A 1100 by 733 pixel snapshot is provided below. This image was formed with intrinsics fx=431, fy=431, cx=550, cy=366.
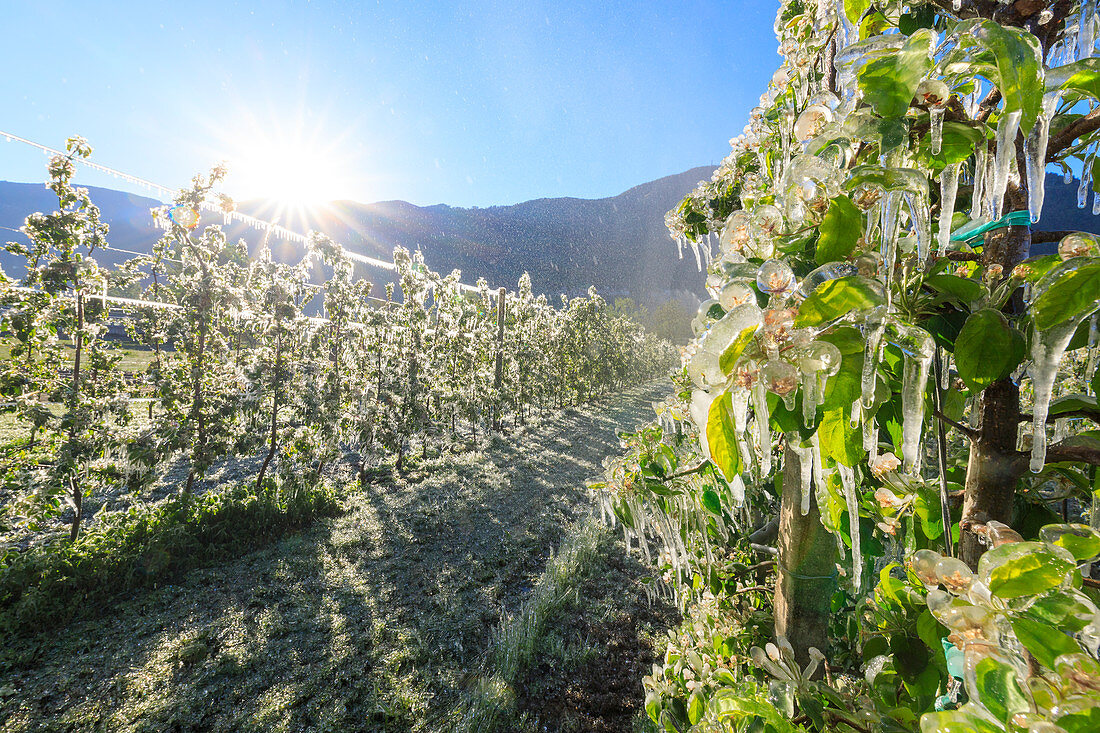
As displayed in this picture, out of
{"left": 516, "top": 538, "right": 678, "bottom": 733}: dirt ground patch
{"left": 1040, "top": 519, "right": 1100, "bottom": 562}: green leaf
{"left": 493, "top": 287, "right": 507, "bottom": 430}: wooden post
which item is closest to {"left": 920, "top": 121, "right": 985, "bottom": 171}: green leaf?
{"left": 1040, "top": 519, "right": 1100, "bottom": 562}: green leaf

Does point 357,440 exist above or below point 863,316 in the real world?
below

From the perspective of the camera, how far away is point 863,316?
0.42 m

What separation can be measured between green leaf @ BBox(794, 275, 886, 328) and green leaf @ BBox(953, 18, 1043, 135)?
0.18m

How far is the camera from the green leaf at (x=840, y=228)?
0.51 m

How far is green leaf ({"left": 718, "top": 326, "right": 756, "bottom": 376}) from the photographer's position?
0.44m

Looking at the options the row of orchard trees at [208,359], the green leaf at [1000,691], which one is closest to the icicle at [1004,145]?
the green leaf at [1000,691]

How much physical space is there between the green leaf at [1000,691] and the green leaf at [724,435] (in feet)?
0.82

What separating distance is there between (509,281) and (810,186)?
2957 inches

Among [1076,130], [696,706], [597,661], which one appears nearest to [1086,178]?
[1076,130]

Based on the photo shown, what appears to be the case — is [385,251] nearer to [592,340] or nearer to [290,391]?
[592,340]

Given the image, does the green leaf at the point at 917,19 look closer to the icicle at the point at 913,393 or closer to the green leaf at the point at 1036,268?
the green leaf at the point at 1036,268

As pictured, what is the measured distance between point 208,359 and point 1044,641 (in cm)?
579

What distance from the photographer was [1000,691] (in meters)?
0.37

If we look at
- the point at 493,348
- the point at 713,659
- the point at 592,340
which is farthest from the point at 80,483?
the point at 592,340
